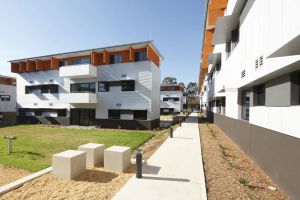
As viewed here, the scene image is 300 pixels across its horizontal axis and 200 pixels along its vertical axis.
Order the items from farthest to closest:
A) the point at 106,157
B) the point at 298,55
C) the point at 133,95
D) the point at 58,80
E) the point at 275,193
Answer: the point at 58,80, the point at 133,95, the point at 106,157, the point at 275,193, the point at 298,55

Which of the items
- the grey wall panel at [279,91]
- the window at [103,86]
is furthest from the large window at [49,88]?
the grey wall panel at [279,91]

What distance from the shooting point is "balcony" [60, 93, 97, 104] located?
844 inches

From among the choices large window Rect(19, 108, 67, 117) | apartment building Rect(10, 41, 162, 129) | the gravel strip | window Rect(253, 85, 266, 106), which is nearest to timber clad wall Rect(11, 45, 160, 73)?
apartment building Rect(10, 41, 162, 129)

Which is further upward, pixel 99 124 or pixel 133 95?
pixel 133 95

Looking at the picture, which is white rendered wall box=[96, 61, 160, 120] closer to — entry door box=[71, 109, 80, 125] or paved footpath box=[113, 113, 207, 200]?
entry door box=[71, 109, 80, 125]

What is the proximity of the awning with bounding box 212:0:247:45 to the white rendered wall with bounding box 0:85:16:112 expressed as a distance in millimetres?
32683

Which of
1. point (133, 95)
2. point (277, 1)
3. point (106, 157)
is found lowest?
point (106, 157)

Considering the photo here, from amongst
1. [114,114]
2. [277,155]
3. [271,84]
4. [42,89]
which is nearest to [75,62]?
[42,89]

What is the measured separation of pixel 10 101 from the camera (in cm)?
2930

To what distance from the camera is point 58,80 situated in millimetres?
24812

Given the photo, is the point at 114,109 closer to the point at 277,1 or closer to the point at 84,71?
the point at 84,71

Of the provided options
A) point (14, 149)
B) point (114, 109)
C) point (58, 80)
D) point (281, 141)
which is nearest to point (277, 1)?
point (281, 141)

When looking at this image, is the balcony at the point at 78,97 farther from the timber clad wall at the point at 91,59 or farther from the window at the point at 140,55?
the window at the point at 140,55

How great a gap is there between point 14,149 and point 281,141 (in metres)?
13.9
